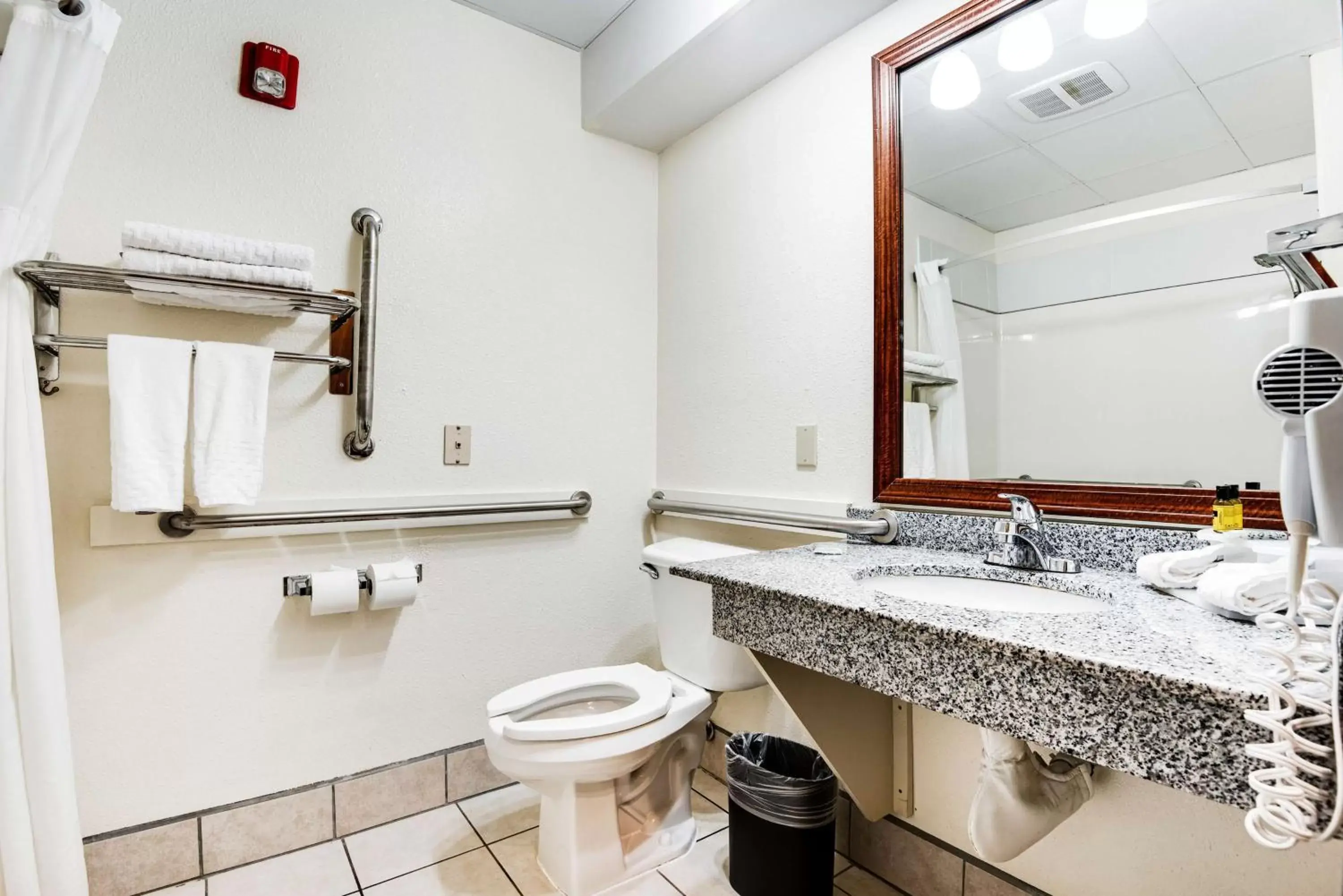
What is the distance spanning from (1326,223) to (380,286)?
1.75 meters

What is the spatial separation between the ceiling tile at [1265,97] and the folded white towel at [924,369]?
592 mm

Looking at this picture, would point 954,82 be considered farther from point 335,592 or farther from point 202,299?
point 335,592

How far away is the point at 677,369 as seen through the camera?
2.07m

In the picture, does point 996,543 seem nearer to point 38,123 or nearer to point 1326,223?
point 1326,223

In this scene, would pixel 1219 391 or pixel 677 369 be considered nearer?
pixel 1219 391

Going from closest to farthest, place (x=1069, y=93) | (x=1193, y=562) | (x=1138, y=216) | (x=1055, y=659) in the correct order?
(x=1055, y=659) < (x=1193, y=562) < (x=1138, y=216) < (x=1069, y=93)

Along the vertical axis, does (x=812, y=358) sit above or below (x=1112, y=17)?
below

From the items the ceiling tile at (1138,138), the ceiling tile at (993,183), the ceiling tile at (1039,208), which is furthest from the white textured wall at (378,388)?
the ceiling tile at (1138,138)

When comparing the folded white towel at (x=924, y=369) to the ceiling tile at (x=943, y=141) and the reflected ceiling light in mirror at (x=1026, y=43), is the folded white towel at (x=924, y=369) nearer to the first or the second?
the ceiling tile at (x=943, y=141)

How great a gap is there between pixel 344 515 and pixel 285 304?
505 millimetres

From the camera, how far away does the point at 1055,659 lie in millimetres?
683

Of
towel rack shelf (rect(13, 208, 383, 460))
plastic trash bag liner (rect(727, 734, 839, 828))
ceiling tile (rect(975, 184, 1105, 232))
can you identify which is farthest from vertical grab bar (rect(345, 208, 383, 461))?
ceiling tile (rect(975, 184, 1105, 232))

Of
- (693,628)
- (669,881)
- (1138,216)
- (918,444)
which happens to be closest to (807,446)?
(918,444)

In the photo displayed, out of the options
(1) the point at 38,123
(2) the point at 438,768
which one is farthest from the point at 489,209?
(2) the point at 438,768
